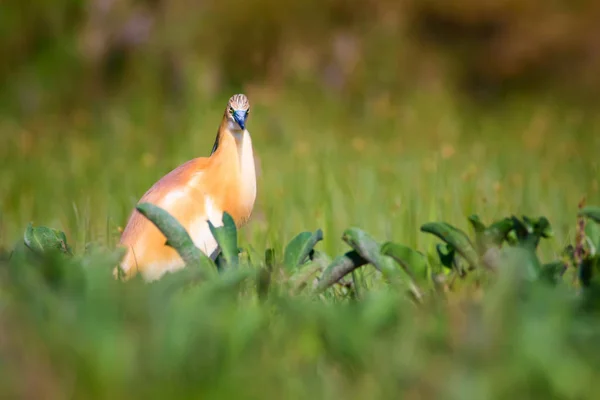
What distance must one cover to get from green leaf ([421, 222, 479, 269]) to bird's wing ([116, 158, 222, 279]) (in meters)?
0.65

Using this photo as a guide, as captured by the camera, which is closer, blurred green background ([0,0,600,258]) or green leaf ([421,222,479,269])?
green leaf ([421,222,479,269])

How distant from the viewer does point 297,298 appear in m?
1.75

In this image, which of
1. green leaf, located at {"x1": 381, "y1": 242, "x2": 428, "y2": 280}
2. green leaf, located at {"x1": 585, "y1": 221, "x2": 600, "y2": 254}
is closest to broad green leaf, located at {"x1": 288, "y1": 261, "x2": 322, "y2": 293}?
green leaf, located at {"x1": 381, "y1": 242, "x2": 428, "y2": 280}

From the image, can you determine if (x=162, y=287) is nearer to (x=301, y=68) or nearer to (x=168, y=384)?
(x=168, y=384)

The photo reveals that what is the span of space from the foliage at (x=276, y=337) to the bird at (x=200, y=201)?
1.76 feet

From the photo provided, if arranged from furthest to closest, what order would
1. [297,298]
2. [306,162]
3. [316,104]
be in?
[316,104] → [306,162] → [297,298]

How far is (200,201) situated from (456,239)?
28.6 inches

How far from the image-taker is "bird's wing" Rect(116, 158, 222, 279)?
91.6 inches

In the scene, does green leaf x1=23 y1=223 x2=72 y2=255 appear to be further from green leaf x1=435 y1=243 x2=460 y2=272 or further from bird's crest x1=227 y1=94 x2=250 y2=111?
green leaf x1=435 y1=243 x2=460 y2=272

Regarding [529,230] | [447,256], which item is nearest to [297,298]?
[447,256]

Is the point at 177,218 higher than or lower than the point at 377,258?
higher

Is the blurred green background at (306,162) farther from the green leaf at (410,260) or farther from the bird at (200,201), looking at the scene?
the bird at (200,201)

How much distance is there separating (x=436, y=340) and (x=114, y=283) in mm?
545

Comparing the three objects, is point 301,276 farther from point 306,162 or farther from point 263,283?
point 306,162
